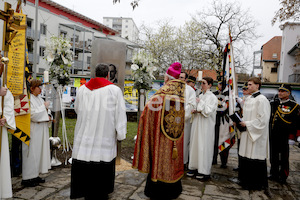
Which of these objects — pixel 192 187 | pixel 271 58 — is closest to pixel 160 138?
pixel 192 187

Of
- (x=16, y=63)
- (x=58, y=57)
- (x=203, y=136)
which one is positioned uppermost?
(x=58, y=57)

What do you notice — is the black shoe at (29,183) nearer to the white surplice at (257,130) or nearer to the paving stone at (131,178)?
the paving stone at (131,178)

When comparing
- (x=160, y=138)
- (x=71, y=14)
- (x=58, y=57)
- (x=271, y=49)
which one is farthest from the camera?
(x=271, y=49)

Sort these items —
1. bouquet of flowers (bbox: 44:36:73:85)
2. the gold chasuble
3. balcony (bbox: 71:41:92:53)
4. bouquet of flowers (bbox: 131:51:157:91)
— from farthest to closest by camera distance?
1. balcony (bbox: 71:41:92:53)
2. bouquet of flowers (bbox: 131:51:157:91)
3. bouquet of flowers (bbox: 44:36:73:85)
4. the gold chasuble

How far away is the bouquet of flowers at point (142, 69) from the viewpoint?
648cm

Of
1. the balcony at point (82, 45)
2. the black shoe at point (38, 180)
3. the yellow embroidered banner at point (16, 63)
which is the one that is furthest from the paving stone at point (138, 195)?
the balcony at point (82, 45)

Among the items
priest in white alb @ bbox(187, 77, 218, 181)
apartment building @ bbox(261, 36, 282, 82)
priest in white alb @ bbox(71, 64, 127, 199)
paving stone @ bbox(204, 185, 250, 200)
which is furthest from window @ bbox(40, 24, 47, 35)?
apartment building @ bbox(261, 36, 282, 82)

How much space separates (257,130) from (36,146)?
4.06 meters

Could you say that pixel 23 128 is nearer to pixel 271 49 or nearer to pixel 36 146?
pixel 36 146

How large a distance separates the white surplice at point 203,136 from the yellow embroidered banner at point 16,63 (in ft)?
11.2

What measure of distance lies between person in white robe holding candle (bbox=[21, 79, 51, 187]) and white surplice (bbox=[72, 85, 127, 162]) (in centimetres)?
113

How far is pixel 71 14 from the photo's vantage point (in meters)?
35.4

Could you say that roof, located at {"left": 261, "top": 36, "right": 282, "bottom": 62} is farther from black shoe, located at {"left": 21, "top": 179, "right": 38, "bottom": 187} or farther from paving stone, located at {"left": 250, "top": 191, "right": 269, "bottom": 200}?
black shoe, located at {"left": 21, "top": 179, "right": 38, "bottom": 187}

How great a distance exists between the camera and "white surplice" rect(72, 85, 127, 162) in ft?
12.3
